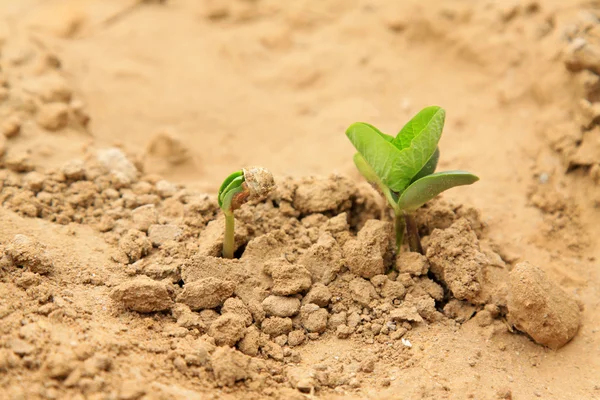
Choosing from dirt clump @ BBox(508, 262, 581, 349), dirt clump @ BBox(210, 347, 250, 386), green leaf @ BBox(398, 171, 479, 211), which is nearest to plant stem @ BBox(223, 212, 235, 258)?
dirt clump @ BBox(210, 347, 250, 386)

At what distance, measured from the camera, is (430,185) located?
1.96 m

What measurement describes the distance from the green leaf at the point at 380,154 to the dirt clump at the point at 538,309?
466 millimetres

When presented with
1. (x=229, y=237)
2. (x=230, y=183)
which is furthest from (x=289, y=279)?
(x=230, y=183)

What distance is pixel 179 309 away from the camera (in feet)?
6.30

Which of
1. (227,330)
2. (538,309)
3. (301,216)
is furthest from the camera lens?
(301,216)

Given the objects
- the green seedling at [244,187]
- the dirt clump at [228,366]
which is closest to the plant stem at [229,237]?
the green seedling at [244,187]

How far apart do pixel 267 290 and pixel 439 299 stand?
56cm

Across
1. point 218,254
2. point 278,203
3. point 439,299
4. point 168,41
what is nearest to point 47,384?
point 218,254

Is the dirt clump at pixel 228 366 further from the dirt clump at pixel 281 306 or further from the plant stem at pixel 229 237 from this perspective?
the plant stem at pixel 229 237

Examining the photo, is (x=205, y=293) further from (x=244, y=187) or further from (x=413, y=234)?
(x=413, y=234)

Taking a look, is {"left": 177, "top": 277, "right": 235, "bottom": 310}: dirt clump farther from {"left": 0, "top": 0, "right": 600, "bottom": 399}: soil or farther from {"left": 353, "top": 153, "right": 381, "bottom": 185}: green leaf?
{"left": 353, "top": 153, "right": 381, "bottom": 185}: green leaf

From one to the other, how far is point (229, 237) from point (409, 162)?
62 cm

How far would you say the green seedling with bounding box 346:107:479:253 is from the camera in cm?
195

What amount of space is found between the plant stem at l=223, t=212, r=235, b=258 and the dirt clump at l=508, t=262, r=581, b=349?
0.89 meters
